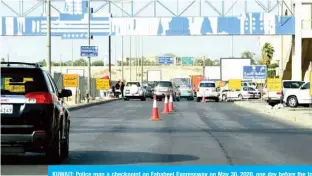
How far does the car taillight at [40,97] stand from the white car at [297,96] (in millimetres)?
33927

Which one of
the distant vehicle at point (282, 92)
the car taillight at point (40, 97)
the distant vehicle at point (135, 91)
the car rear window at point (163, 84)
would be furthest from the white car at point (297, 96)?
the car taillight at point (40, 97)

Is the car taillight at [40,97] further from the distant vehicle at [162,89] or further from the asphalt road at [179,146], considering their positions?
the distant vehicle at [162,89]

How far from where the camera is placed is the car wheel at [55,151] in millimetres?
13977

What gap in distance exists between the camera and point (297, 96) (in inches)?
1832

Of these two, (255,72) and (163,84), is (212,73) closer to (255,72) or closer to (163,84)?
(163,84)

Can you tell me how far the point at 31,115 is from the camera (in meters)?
13.6

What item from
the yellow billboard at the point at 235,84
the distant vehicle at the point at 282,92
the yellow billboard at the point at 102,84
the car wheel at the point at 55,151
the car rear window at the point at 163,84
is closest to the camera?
the car wheel at the point at 55,151

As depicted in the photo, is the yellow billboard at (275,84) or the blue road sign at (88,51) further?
the blue road sign at (88,51)

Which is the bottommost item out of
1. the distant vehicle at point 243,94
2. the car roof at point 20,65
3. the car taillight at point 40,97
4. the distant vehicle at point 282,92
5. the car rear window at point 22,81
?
the distant vehicle at point 243,94

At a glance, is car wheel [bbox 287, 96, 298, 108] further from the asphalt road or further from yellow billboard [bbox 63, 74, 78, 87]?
the asphalt road

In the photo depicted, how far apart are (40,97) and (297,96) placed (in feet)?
113

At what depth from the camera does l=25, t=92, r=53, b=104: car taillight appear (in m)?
13.6

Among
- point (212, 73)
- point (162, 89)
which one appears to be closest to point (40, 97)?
point (162, 89)

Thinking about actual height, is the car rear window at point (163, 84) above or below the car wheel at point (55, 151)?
above
